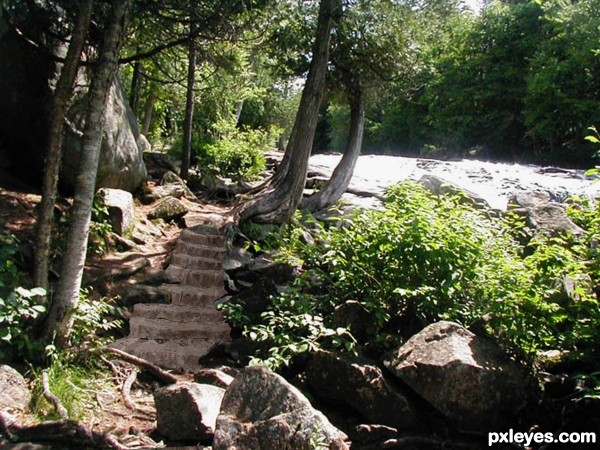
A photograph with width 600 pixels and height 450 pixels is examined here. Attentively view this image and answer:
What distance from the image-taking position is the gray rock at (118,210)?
327 inches

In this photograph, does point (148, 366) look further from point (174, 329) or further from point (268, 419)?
point (268, 419)

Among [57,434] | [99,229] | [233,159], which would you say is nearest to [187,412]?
[57,434]

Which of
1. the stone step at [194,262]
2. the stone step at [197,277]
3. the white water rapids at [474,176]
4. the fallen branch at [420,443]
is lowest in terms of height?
the fallen branch at [420,443]

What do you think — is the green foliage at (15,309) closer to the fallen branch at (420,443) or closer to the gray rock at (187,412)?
the gray rock at (187,412)

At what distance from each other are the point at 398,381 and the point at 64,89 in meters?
4.32

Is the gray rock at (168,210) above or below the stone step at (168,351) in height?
above

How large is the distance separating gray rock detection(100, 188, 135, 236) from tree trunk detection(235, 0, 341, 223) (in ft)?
6.17

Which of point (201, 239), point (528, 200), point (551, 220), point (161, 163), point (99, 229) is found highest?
point (161, 163)

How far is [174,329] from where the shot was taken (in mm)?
6809

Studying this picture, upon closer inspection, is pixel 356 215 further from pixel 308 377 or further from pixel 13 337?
pixel 13 337

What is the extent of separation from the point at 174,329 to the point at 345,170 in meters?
5.69

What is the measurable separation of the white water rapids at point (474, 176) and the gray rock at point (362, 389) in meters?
6.86

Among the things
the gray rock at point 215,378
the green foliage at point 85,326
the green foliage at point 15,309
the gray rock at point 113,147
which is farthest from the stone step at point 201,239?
the gray rock at point 215,378

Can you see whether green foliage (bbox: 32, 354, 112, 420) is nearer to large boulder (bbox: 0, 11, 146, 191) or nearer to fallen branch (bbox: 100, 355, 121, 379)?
fallen branch (bbox: 100, 355, 121, 379)
